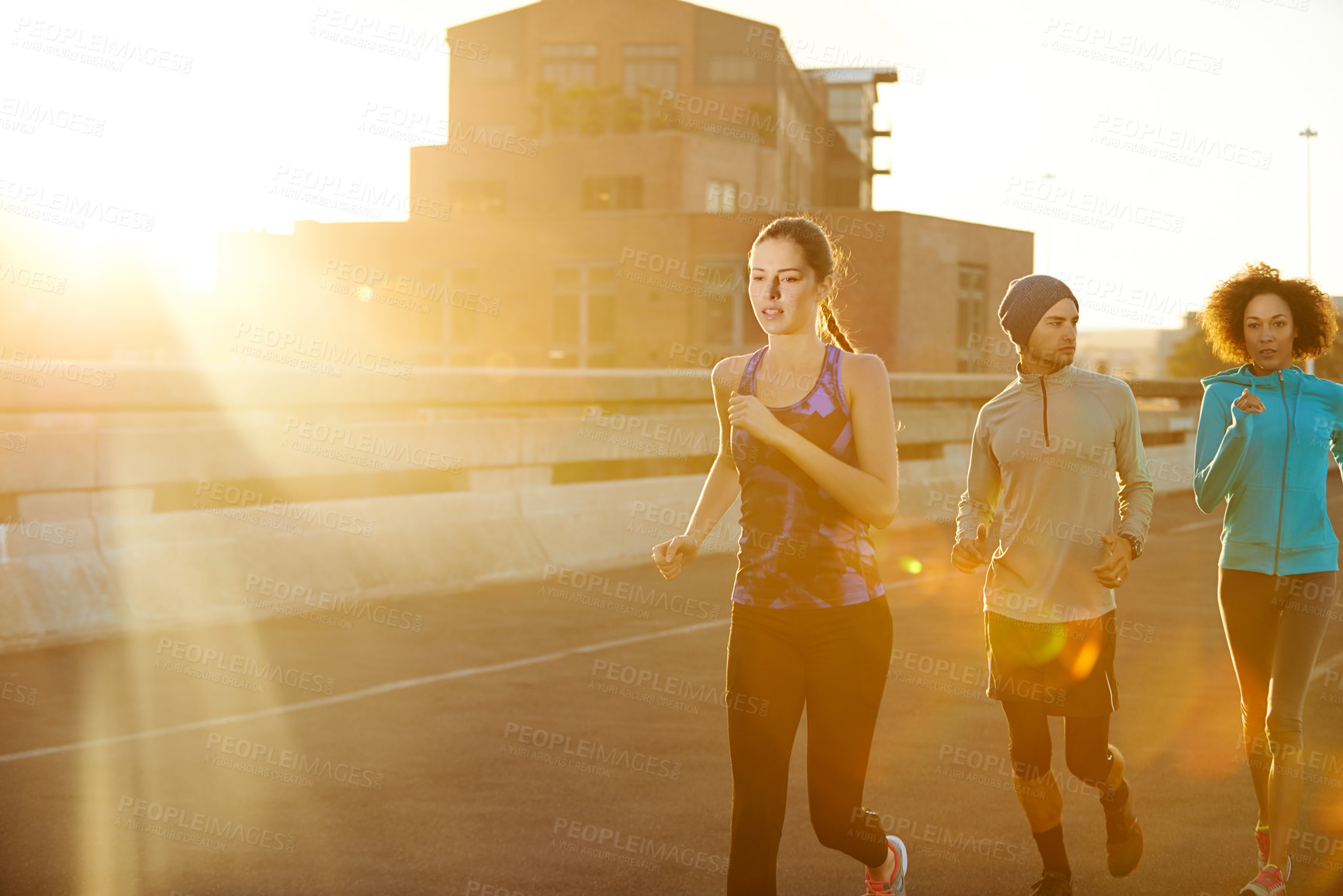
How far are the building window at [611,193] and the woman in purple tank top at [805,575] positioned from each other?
49.9m

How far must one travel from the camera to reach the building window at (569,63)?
60844 mm

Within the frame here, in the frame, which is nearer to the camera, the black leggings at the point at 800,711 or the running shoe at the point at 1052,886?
the black leggings at the point at 800,711

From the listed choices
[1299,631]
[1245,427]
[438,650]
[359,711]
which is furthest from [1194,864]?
[438,650]

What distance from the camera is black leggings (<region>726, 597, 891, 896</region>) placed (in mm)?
3965

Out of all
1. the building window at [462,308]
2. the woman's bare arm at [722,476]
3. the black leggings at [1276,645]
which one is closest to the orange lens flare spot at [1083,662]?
the black leggings at [1276,645]
